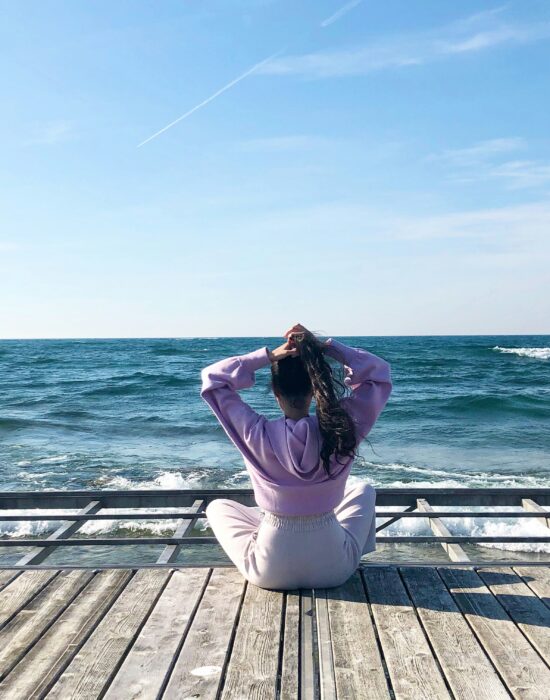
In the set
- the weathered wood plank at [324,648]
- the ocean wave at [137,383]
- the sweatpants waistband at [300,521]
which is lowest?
the ocean wave at [137,383]

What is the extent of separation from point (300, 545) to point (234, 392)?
874 mm

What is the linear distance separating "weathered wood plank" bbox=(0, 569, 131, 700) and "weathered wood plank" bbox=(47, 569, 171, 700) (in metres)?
0.04

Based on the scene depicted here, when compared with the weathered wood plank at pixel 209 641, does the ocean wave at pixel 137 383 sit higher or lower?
lower

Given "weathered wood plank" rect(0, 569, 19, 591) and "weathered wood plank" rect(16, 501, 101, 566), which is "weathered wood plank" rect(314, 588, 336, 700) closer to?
"weathered wood plank" rect(0, 569, 19, 591)

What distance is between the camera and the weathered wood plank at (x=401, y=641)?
2797 millimetres

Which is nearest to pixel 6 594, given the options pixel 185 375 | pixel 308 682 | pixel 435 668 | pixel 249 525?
pixel 249 525

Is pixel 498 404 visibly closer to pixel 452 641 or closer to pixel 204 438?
pixel 204 438

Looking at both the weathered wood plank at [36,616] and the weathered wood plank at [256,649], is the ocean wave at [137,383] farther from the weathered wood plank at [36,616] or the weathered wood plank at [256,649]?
the weathered wood plank at [256,649]

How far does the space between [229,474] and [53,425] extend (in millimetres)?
8521

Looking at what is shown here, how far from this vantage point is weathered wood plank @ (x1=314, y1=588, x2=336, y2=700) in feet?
9.12

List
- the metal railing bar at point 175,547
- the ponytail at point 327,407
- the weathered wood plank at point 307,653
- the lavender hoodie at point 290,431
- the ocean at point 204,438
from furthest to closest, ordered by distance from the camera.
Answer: the ocean at point 204,438 < the metal railing bar at point 175,547 < the lavender hoodie at point 290,431 < the ponytail at point 327,407 < the weathered wood plank at point 307,653

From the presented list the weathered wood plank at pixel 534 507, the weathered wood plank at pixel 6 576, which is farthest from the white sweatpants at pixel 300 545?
the weathered wood plank at pixel 534 507

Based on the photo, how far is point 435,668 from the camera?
296 cm

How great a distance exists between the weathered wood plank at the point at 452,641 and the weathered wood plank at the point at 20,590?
2083 millimetres
